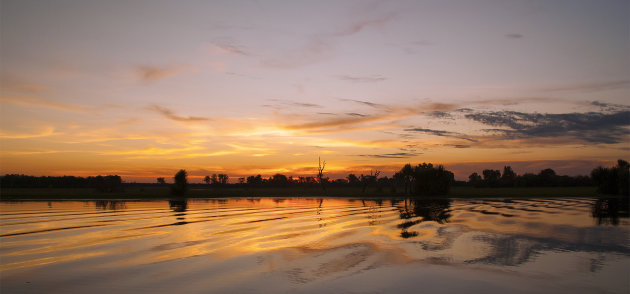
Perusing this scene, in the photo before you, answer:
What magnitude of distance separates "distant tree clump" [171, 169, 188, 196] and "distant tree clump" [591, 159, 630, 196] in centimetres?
7020

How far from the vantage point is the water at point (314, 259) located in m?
9.45

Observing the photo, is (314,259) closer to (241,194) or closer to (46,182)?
(241,194)

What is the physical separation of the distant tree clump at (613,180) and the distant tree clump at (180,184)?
70.2 meters

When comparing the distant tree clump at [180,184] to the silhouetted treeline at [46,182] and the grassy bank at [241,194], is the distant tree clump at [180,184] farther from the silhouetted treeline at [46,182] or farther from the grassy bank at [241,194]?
the silhouetted treeline at [46,182]

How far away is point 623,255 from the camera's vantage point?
13.4 m

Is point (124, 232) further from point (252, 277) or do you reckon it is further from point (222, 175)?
point (222, 175)

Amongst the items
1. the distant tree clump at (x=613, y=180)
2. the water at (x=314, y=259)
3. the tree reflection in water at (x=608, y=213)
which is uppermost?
the distant tree clump at (x=613, y=180)

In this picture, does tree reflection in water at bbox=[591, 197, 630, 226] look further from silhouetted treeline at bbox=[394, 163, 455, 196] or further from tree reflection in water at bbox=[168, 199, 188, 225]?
silhouetted treeline at bbox=[394, 163, 455, 196]

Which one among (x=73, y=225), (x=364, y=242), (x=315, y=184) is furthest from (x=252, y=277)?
(x=315, y=184)

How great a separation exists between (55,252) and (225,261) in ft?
21.5

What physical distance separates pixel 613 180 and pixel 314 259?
2802 inches

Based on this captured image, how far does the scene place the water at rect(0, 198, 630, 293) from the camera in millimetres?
9445

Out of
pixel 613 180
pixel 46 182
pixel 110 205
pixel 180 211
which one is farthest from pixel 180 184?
pixel 46 182

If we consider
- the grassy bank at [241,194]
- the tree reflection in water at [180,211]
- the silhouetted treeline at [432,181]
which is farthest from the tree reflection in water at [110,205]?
the silhouetted treeline at [432,181]
